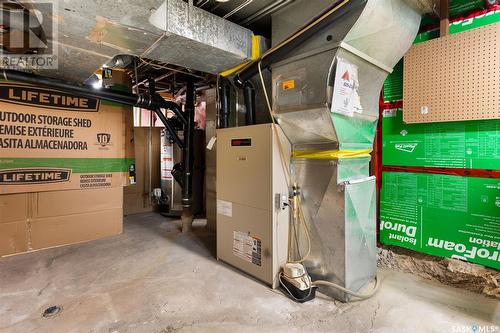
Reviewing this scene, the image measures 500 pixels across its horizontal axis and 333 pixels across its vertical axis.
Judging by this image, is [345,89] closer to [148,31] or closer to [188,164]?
[148,31]

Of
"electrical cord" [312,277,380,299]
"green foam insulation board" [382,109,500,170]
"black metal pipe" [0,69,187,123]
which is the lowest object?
"electrical cord" [312,277,380,299]

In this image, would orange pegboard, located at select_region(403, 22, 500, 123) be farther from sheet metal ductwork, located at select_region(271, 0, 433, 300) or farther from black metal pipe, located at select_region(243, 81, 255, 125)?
black metal pipe, located at select_region(243, 81, 255, 125)

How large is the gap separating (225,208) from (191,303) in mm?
860

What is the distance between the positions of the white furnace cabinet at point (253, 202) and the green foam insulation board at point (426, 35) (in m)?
1.10

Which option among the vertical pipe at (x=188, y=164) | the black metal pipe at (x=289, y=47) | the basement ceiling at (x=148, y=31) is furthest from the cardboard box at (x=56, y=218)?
the black metal pipe at (x=289, y=47)

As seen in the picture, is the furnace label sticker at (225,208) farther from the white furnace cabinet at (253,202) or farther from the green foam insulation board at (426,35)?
the green foam insulation board at (426,35)

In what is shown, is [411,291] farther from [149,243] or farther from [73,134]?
[73,134]

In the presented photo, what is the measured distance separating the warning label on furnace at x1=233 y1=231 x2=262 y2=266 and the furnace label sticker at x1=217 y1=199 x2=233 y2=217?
0.62ft

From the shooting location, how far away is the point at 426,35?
2.11 metres

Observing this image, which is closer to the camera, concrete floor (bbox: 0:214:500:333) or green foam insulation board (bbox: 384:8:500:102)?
concrete floor (bbox: 0:214:500:333)

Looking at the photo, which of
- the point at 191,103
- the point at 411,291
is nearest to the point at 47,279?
the point at 191,103

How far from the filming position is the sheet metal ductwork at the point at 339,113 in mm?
1675

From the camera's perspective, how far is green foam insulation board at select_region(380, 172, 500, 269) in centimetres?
186

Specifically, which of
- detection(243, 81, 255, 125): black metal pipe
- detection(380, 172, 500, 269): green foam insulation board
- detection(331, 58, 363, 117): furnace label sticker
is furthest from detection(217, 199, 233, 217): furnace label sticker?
detection(380, 172, 500, 269): green foam insulation board
